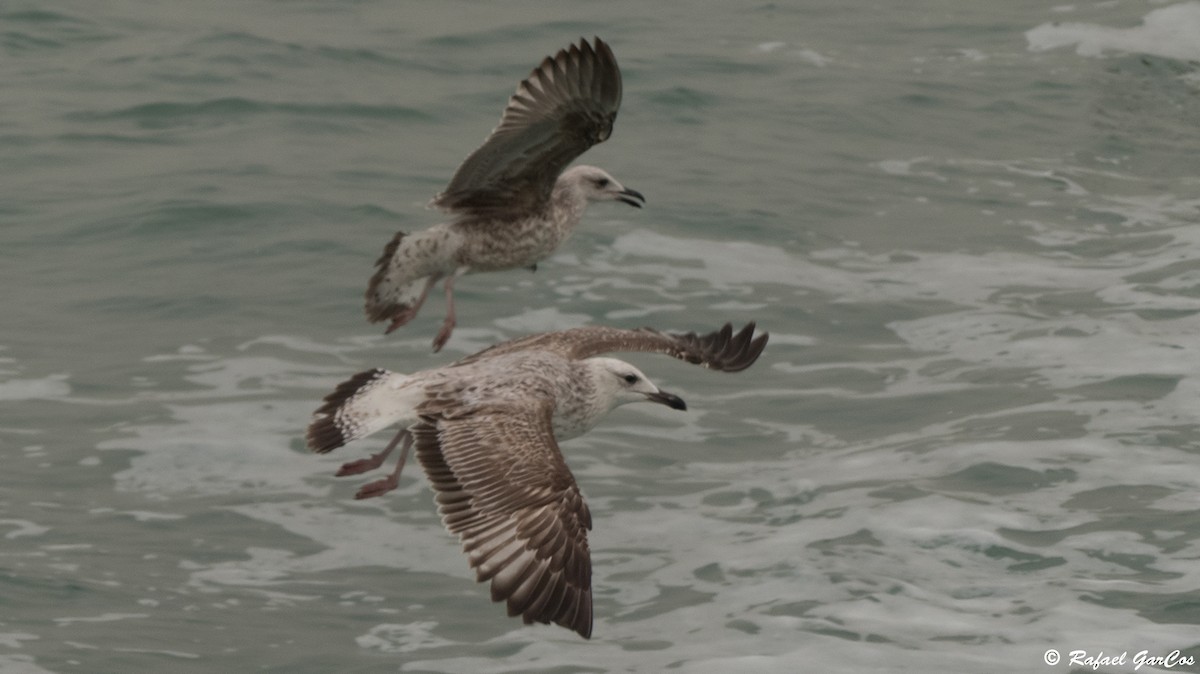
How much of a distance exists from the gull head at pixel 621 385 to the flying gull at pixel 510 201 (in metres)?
1.02

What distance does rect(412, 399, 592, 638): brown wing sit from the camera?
28.6ft

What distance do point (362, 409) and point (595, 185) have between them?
8.69 ft

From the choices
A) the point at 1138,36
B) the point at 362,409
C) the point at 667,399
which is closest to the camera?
the point at 362,409

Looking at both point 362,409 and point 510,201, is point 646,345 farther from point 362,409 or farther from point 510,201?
point 362,409

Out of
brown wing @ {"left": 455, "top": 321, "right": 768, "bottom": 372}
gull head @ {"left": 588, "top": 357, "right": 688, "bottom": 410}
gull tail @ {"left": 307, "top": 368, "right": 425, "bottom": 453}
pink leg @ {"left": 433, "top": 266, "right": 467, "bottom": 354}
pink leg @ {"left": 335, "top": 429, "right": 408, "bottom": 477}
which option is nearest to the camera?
gull tail @ {"left": 307, "top": 368, "right": 425, "bottom": 453}

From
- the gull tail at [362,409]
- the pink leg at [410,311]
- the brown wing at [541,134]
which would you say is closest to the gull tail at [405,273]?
the pink leg at [410,311]

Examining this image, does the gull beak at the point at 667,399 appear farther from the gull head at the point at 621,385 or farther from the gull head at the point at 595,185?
the gull head at the point at 595,185

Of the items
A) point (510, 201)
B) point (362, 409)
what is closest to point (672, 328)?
point (510, 201)

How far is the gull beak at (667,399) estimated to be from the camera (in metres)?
10.4

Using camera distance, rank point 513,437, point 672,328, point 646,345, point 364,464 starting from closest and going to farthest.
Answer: point 513,437 → point 364,464 → point 646,345 → point 672,328

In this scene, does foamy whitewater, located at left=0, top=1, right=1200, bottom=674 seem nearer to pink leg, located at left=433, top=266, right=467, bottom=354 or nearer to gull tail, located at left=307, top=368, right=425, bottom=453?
pink leg, located at left=433, top=266, right=467, bottom=354

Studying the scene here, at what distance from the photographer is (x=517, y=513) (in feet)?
29.3

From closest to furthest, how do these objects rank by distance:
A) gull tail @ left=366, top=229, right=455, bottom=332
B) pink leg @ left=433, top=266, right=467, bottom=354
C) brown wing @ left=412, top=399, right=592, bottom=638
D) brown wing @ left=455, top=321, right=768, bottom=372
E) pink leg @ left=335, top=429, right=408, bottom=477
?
brown wing @ left=412, top=399, right=592, bottom=638
pink leg @ left=335, top=429, right=408, bottom=477
brown wing @ left=455, top=321, right=768, bottom=372
pink leg @ left=433, top=266, right=467, bottom=354
gull tail @ left=366, top=229, right=455, bottom=332

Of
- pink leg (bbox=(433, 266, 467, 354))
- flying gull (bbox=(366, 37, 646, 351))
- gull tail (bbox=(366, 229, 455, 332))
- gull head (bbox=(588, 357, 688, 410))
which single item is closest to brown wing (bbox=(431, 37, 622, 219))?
flying gull (bbox=(366, 37, 646, 351))
